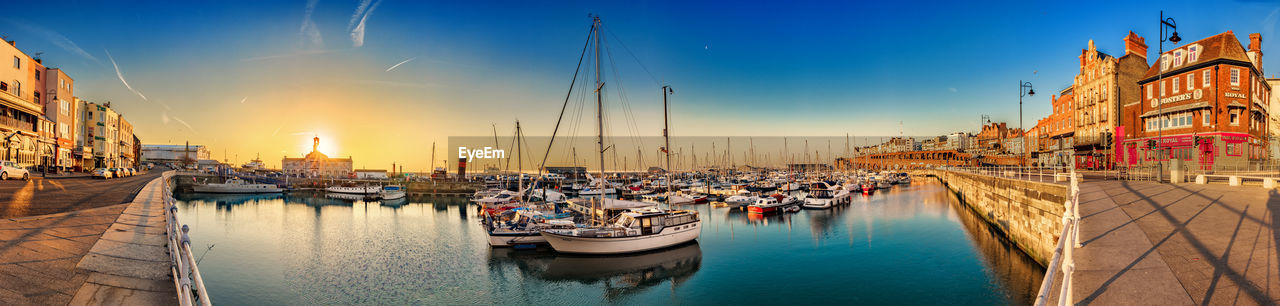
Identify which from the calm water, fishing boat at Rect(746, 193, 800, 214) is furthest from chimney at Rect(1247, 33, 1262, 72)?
fishing boat at Rect(746, 193, 800, 214)

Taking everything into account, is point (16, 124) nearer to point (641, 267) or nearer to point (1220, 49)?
point (641, 267)

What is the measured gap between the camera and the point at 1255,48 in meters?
35.8

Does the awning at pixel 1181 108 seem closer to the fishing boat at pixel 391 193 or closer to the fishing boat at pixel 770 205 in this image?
the fishing boat at pixel 770 205

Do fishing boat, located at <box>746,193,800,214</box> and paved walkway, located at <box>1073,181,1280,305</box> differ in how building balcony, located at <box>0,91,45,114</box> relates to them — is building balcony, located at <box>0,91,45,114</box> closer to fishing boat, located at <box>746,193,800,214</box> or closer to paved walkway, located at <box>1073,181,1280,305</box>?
fishing boat, located at <box>746,193,800,214</box>

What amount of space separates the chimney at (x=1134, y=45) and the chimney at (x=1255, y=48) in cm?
782

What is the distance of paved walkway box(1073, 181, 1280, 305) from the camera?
633cm

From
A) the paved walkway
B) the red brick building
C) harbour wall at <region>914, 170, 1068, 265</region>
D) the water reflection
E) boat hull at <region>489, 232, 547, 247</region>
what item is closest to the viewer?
the paved walkway

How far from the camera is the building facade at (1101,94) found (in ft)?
138

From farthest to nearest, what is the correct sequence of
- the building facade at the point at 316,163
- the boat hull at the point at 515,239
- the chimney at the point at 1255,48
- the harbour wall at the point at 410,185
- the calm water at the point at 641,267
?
the building facade at the point at 316,163, the harbour wall at the point at 410,185, the chimney at the point at 1255,48, the boat hull at the point at 515,239, the calm water at the point at 641,267

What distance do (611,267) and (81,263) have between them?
17478 mm

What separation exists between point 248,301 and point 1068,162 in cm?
6686

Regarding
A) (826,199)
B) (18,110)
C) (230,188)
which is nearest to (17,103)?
(18,110)

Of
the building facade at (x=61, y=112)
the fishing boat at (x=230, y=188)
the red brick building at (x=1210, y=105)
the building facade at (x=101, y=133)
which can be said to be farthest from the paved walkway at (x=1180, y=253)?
the fishing boat at (x=230, y=188)

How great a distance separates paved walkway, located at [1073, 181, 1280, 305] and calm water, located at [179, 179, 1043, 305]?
18.4 ft
